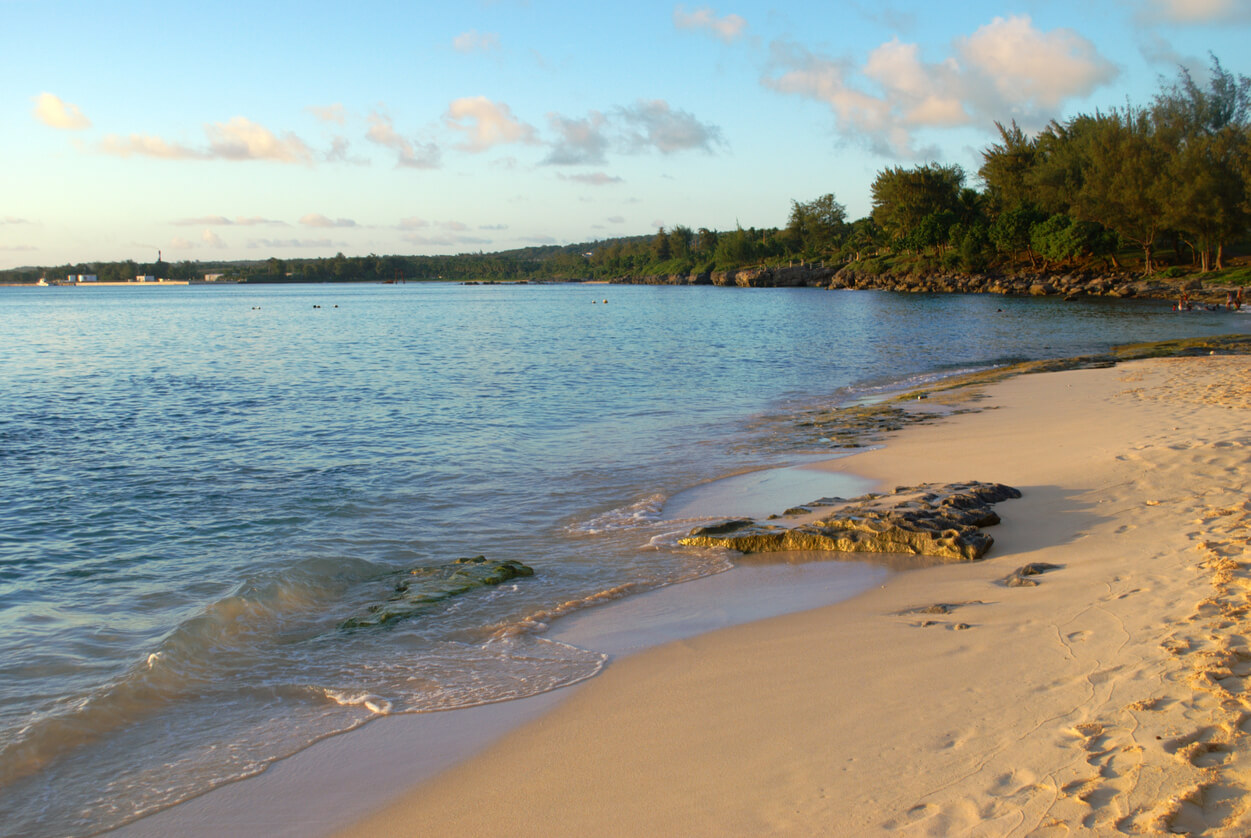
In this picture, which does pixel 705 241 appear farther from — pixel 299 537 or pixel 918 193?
pixel 299 537

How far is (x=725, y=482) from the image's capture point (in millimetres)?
11180

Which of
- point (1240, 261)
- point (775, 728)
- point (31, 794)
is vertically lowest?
point (31, 794)

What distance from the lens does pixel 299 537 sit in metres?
9.25

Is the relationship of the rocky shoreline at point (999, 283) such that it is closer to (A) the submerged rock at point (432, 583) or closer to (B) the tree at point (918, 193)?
(B) the tree at point (918, 193)

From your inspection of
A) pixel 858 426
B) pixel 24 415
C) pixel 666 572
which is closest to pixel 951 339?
pixel 858 426

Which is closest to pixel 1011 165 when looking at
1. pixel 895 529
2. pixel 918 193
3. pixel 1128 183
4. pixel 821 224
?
pixel 918 193

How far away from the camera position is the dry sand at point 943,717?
134 inches

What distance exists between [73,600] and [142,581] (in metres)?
0.63

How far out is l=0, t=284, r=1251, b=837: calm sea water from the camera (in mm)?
5141

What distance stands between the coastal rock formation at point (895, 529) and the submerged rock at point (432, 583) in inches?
77.8

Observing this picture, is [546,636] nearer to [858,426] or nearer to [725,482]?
[725,482]

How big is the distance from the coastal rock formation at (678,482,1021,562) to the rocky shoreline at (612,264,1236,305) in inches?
1818

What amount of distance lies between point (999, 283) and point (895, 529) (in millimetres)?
71684

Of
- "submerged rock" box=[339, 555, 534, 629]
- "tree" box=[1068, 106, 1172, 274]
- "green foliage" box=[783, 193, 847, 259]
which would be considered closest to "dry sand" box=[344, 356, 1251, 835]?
"submerged rock" box=[339, 555, 534, 629]
